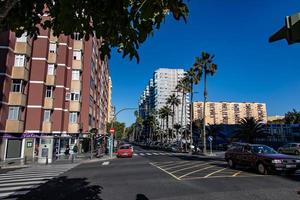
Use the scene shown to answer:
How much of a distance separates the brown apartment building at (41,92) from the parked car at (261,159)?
61.7ft

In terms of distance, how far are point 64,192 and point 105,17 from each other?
9.20 metres

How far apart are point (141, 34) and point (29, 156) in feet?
118

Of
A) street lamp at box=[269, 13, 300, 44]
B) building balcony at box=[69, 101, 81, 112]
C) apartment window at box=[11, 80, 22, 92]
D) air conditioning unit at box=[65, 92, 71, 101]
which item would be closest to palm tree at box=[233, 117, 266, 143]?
building balcony at box=[69, 101, 81, 112]

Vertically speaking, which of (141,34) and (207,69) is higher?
(207,69)

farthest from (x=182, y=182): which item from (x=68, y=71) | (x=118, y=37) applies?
(x=68, y=71)

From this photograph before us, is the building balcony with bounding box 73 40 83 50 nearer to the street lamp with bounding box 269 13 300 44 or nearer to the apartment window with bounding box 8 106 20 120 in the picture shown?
the apartment window with bounding box 8 106 20 120

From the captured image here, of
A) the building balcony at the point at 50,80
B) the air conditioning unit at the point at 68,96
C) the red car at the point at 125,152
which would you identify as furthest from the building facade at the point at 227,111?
the building balcony at the point at 50,80

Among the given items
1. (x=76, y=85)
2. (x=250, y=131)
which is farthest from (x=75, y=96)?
(x=250, y=131)

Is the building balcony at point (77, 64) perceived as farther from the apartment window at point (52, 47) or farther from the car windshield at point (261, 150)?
the car windshield at point (261, 150)

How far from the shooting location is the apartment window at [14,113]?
34278mm

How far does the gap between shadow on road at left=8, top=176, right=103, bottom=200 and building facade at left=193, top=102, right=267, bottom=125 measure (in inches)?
6445

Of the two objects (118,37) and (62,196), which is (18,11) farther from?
(62,196)

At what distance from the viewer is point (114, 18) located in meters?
4.43

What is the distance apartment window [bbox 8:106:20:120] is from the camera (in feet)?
112
